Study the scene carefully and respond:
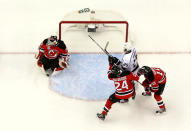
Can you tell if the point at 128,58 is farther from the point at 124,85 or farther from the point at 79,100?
the point at 79,100

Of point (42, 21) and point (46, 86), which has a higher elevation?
point (42, 21)

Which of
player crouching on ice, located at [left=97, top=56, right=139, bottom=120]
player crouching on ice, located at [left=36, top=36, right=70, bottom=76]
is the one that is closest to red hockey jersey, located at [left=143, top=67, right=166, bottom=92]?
player crouching on ice, located at [left=97, top=56, right=139, bottom=120]

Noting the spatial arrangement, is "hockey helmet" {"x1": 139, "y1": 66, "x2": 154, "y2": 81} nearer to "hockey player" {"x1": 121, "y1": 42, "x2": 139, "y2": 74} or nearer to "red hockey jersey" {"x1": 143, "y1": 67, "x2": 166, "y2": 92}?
"red hockey jersey" {"x1": 143, "y1": 67, "x2": 166, "y2": 92}

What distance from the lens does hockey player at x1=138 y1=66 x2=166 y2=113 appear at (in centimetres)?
365

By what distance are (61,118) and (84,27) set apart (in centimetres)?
176

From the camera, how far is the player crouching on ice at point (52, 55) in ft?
14.2

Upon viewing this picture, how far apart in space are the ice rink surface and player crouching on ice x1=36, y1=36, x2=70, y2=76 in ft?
0.52

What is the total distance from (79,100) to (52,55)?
647 mm

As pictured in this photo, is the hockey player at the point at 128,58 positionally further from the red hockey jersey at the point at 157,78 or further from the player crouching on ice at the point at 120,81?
the red hockey jersey at the point at 157,78

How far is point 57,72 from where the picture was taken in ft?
14.6

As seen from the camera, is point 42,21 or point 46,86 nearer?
point 46,86

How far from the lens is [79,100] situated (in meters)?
4.06
